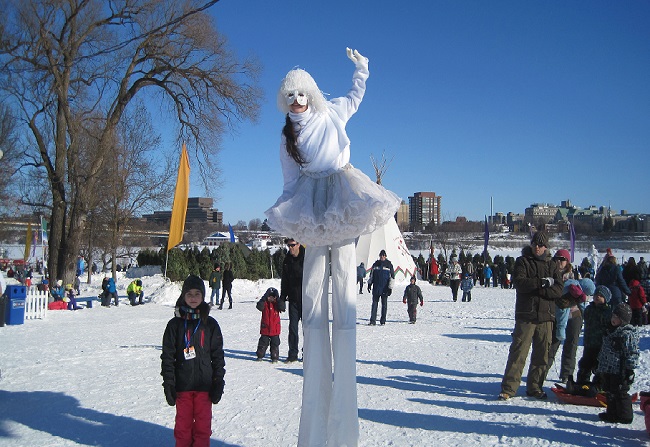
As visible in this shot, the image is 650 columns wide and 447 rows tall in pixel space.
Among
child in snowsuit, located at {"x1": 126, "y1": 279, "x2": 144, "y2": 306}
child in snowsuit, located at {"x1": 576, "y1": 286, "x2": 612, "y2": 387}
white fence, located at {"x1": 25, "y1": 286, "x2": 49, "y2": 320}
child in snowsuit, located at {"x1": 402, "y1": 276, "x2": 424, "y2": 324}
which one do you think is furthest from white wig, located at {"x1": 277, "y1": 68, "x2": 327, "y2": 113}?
child in snowsuit, located at {"x1": 126, "y1": 279, "x2": 144, "y2": 306}

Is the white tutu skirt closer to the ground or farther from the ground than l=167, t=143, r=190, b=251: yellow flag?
closer to the ground

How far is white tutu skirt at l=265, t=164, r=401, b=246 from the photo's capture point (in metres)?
3.30

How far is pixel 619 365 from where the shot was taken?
15.3 feet

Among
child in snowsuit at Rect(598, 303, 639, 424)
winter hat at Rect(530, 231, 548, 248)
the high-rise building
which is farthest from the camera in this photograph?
the high-rise building

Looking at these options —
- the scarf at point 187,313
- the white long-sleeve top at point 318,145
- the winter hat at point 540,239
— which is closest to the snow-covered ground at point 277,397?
the scarf at point 187,313

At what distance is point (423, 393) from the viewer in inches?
228

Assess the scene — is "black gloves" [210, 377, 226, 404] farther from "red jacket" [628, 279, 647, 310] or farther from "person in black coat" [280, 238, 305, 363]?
"red jacket" [628, 279, 647, 310]

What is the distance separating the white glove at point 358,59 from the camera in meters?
3.80

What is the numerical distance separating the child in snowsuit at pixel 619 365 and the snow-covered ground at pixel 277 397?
13 centimetres

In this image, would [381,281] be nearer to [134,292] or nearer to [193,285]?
[193,285]

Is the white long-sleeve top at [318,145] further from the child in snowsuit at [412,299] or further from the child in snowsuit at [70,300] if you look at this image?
the child in snowsuit at [70,300]

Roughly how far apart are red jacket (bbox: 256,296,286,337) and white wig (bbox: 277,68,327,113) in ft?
16.2

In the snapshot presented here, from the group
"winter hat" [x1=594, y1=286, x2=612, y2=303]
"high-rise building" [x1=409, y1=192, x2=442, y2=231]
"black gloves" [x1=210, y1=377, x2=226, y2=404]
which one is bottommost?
"black gloves" [x1=210, y1=377, x2=226, y2=404]

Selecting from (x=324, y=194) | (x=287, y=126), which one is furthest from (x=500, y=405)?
(x=287, y=126)
